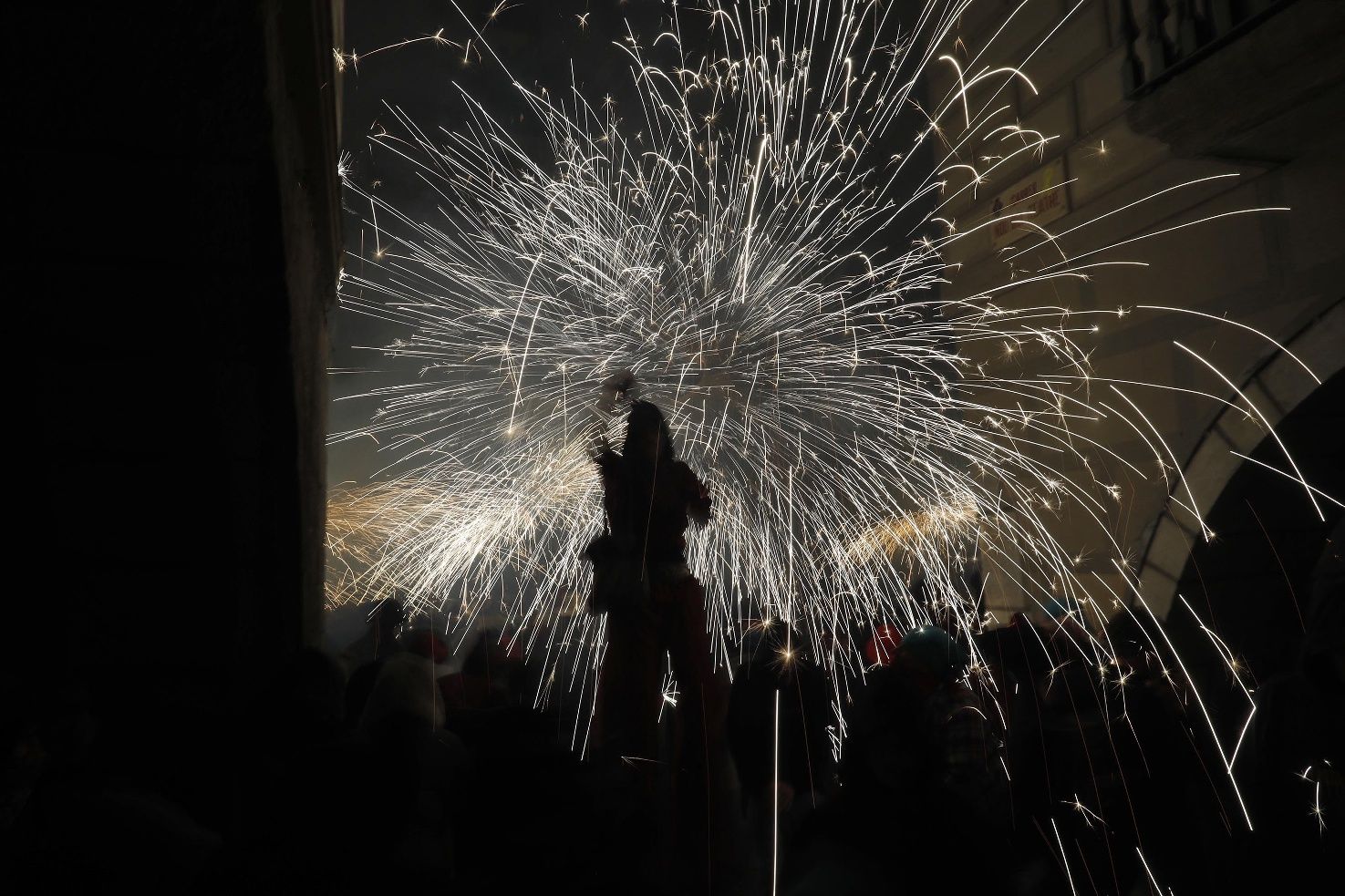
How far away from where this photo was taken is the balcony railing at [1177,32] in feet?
14.5

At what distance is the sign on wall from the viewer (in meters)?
6.61

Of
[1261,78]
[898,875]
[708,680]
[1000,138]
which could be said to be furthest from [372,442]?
[898,875]

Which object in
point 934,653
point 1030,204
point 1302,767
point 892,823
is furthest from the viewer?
point 1030,204

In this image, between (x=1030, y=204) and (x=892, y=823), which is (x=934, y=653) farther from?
(x=1030, y=204)

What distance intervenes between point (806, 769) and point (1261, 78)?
13.3 feet

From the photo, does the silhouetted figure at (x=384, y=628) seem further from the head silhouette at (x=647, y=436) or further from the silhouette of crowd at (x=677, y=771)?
the head silhouette at (x=647, y=436)

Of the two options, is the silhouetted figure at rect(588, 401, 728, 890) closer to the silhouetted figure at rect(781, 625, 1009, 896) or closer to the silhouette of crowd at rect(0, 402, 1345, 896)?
the silhouette of crowd at rect(0, 402, 1345, 896)

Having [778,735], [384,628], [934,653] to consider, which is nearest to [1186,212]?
[934,653]

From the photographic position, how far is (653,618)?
368cm

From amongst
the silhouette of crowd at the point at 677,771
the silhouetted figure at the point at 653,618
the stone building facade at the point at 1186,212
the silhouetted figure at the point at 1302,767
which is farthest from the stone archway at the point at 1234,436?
the silhouetted figure at the point at 653,618

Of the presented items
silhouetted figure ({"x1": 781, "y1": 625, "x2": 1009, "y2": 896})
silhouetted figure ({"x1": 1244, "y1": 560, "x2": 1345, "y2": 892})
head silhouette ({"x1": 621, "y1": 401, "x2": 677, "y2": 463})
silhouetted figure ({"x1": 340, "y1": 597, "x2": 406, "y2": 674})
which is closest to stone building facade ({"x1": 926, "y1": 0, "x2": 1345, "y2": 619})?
silhouetted figure ({"x1": 1244, "y1": 560, "x2": 1345, "y2": 892})

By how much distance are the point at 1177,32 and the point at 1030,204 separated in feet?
6.84

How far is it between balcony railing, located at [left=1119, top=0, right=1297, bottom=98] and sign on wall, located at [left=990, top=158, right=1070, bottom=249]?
1.23 m

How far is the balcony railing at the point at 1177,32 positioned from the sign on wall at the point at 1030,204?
4.03 ft
